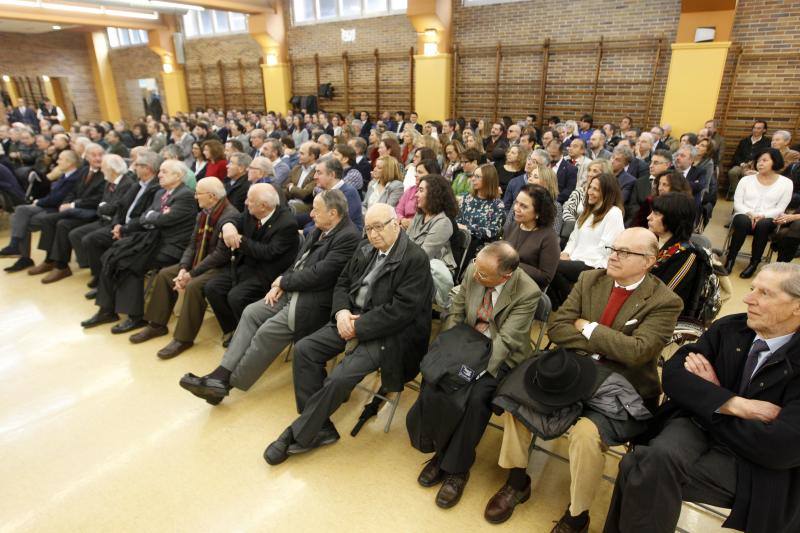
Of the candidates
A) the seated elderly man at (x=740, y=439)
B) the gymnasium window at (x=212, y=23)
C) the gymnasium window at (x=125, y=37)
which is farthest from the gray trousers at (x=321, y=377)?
the gymnasium window at (x=125, y=37)

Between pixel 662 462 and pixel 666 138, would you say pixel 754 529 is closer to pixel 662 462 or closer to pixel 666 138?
pixel 662 462

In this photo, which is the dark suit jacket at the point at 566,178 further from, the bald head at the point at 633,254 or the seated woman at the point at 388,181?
the bald head at the point at 633,254

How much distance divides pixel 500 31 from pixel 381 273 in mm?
9367

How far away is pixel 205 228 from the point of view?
3.62 metres

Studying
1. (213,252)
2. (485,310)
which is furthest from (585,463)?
(213,252)

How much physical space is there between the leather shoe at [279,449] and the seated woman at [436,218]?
155cm

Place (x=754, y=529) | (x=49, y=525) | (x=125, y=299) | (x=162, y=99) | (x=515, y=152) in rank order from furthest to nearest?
(x=162, y=99) → (x=515, y=152) → (x=125, y=299) → (x=49, y=525) → (x=754, y=529)

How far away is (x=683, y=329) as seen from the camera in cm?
251

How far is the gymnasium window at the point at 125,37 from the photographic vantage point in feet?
57.5

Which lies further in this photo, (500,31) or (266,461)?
(500,31)

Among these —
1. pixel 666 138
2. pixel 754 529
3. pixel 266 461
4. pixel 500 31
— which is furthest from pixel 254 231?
pixel 500 31

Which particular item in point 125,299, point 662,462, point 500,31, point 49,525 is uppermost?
point 500,31

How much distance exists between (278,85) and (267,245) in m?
12.1

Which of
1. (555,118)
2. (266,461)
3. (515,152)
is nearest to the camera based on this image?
(266,461)
